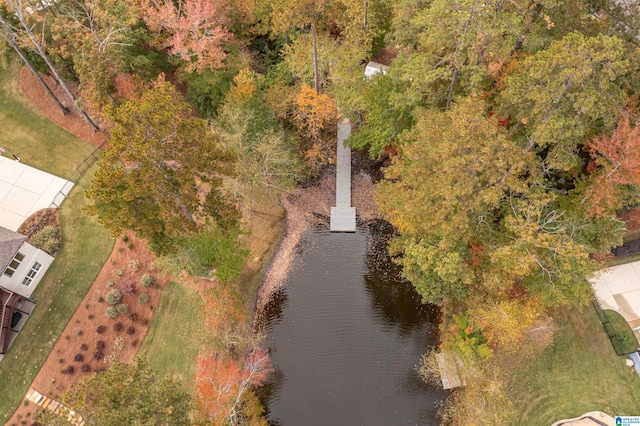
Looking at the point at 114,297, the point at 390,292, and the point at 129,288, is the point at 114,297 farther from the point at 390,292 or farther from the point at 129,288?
the point at 390,292

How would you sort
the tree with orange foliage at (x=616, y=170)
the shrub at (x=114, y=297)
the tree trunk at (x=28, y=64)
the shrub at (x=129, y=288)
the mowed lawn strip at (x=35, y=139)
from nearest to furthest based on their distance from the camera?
the tree with orange foliage at (x=616, y=170) < the shrub at (x=114, y=297) < the shrub at (x=129, y=288) < the tree trunk at (x=28, y=64) < the mowed lawn strip at (x=35, y=139)

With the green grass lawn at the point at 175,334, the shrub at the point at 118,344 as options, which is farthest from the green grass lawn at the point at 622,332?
the shrub at the point at 118,344

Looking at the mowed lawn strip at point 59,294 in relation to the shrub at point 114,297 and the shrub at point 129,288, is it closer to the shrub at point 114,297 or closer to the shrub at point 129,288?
the shrub at point 114,297

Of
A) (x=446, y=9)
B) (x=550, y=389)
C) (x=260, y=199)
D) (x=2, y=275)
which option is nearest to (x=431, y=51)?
(x=446, y=9)

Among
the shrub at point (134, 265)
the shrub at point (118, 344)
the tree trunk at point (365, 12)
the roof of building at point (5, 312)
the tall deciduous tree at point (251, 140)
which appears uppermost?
the tree trunk at point (365, 12)

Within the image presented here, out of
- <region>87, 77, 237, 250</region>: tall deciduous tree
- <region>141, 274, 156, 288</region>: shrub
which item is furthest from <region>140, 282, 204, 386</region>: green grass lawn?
<region>87, 77, 237, 250</region>: tall deciduous tree

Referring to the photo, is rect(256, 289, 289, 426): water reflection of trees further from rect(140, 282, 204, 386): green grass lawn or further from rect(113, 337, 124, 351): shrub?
rect(113, 337, 124, 351): shrub
